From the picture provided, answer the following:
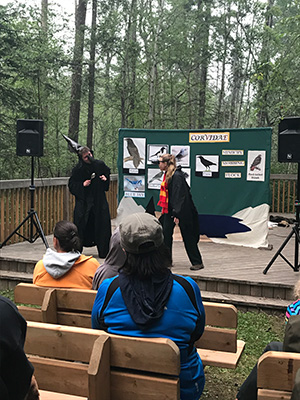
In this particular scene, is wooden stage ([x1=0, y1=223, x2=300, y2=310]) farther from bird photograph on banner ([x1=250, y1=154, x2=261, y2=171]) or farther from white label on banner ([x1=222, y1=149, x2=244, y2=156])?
white label on banner ([x1=222, y1=149, x2=244, y2=156])

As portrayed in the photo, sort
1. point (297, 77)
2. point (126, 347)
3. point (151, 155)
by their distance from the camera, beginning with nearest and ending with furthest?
A: point (126, 347) < point (151, 155) < point (297, 77)

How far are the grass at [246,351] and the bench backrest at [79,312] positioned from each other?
756mm

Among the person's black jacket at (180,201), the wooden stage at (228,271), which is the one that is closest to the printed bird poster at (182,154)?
the wooden stage at (228,271)

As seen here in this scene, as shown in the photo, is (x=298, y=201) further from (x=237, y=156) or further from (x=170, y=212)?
(x=237, y=156)

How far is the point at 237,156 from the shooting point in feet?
27.7

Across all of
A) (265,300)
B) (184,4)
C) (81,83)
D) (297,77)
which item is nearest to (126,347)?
(265,300)

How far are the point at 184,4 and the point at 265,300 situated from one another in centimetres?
1833

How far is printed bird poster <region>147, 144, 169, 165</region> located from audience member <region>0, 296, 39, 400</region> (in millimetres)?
7407

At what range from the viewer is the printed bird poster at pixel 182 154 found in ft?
28.7

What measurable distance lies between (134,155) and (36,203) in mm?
1966

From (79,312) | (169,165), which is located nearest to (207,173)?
(169,165)

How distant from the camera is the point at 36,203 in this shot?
28.7ft

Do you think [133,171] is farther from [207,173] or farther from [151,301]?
[151,301]

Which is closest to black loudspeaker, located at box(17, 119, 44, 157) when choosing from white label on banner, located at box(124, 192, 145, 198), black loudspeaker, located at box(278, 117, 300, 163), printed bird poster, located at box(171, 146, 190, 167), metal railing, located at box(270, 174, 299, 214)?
white label on banner, located at box(124, 192, 145, 198)
